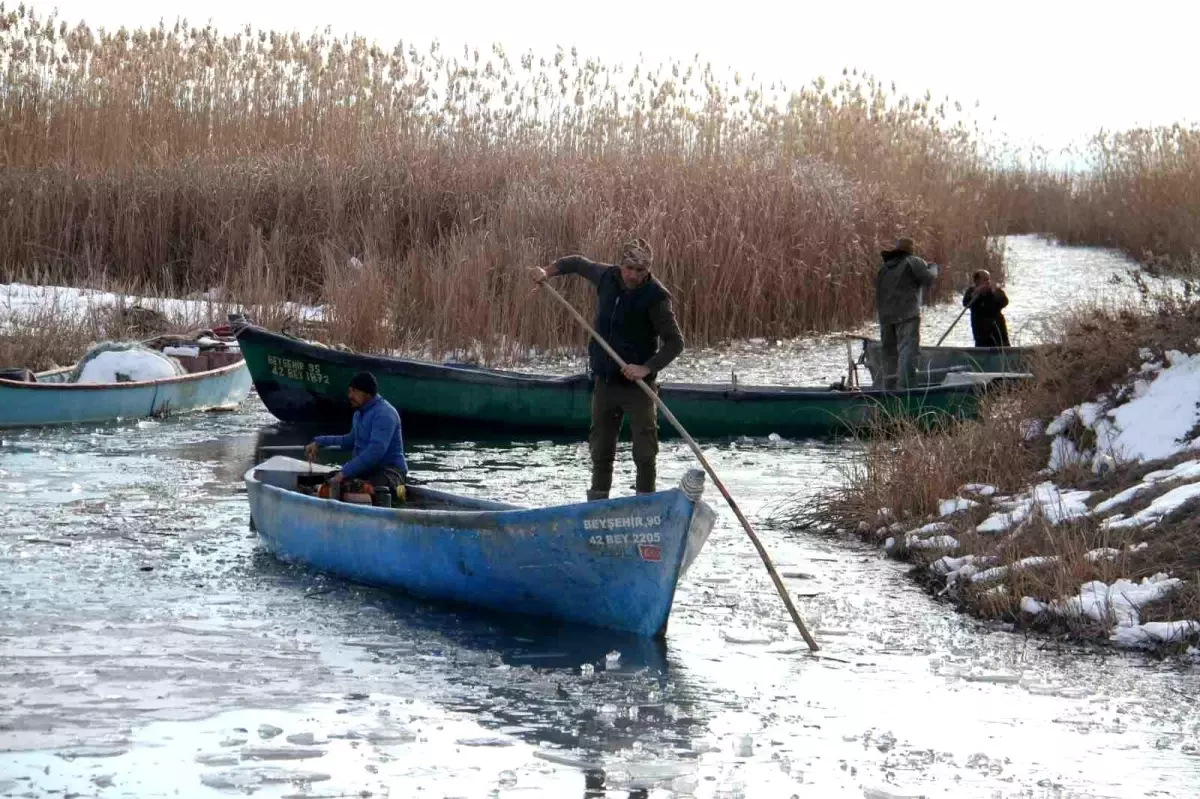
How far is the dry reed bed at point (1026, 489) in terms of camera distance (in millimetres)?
8992

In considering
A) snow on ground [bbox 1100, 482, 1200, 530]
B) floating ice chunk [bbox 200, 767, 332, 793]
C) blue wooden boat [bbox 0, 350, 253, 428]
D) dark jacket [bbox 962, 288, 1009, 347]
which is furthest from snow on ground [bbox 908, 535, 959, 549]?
blue wooden boat [bbox 0, 350, 253, 428]

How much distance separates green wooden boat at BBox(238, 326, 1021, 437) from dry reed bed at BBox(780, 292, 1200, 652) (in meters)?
2.55

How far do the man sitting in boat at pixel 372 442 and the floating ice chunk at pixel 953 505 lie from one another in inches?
130

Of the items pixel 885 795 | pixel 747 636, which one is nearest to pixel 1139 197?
pixel 747 636

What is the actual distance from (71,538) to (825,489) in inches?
192

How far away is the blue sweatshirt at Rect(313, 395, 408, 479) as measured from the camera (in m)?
10.2

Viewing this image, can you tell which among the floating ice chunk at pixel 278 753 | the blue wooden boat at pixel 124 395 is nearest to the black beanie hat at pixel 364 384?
the floating ice chunk at pixel 278 753

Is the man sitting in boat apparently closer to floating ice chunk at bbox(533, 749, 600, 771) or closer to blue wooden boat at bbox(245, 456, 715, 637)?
blue wooden boat at bbox(245, 456, 715, 637)

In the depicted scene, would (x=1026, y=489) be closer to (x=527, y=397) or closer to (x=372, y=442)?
(x=372, y=442)

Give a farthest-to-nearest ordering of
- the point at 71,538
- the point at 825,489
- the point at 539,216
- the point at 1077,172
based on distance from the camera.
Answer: the point at 1077,172
the point at 539,216
the point at 825,489
the point at 71,538

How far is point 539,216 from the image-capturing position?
20531 mm

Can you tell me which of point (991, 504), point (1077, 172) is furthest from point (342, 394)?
point (1077, 172)

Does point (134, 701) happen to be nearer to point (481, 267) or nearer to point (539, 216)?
point (481, 267)

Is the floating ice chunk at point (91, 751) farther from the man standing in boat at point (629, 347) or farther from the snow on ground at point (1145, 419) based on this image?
the snow on ground at point (1145, 419)
